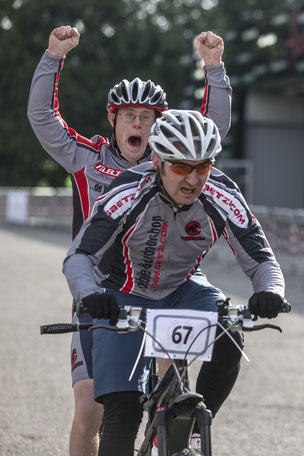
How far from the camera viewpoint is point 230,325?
3336 mm

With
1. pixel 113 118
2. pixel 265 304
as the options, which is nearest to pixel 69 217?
pixel 113 118

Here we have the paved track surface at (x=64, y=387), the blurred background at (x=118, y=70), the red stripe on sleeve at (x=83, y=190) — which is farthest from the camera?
the blurred background at (x=118, y=70)

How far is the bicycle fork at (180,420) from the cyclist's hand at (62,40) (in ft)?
7.00

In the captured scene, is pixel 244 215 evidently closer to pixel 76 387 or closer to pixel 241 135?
pixel 76 387

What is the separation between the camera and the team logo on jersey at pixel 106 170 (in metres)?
4.54

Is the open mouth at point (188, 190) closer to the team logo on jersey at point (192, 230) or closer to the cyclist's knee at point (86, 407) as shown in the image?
the team logo on jersey at point (192, 230)

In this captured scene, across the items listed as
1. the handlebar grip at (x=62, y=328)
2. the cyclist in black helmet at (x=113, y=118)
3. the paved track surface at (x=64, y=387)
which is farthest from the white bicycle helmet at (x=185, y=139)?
the paved track surface at (x=64, y=387)

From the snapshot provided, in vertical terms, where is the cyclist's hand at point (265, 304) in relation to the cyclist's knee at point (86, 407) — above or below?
above

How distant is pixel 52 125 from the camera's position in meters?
4.69

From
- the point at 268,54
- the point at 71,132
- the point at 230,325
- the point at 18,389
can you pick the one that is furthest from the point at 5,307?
the point at 268,54

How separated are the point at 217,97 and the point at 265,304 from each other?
1.65 metres

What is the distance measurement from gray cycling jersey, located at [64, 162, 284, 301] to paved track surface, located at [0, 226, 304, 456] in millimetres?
1919

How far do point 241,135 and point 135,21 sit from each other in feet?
68.2

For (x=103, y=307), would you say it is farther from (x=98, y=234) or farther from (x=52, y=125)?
(x=52, y=125)
